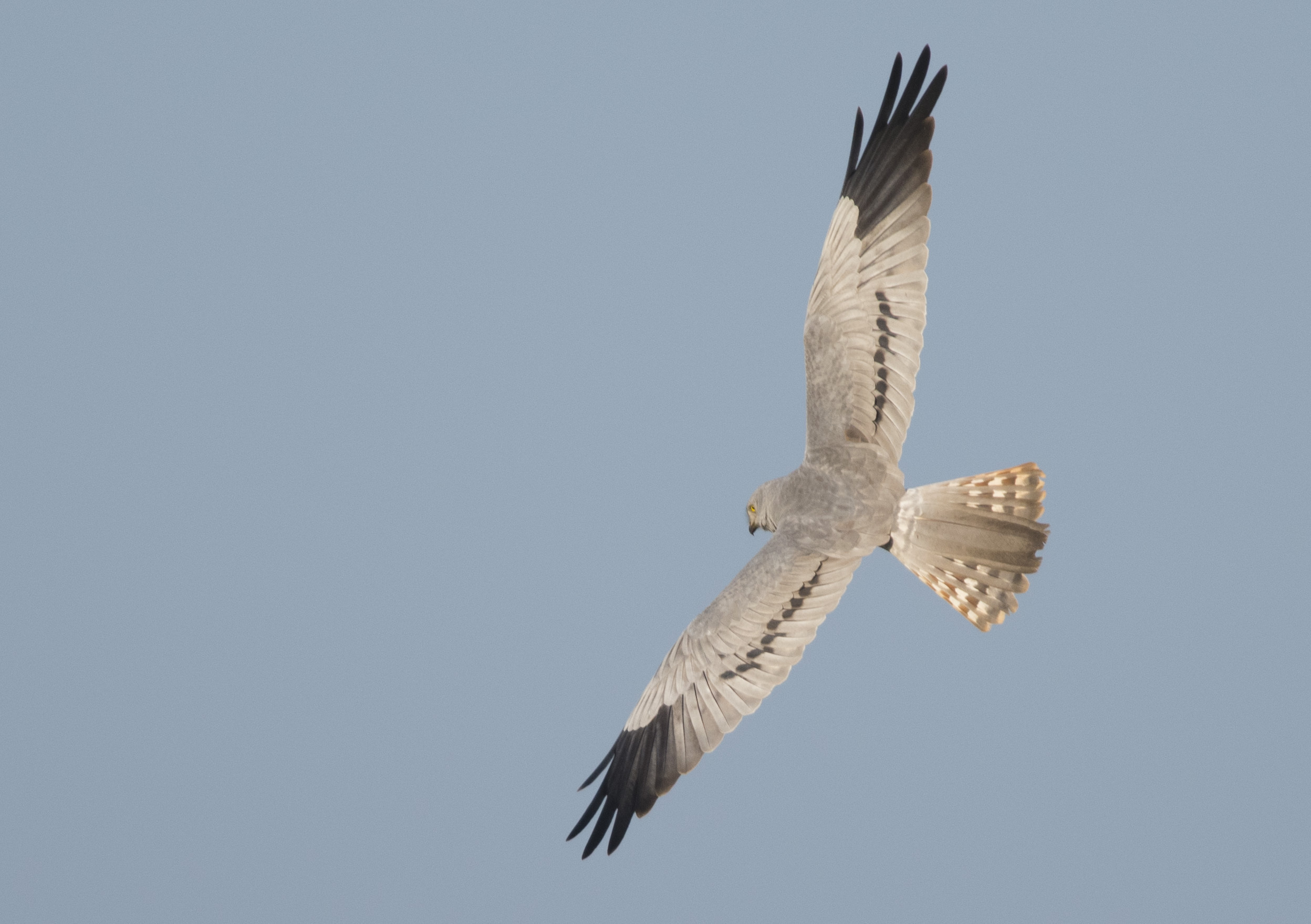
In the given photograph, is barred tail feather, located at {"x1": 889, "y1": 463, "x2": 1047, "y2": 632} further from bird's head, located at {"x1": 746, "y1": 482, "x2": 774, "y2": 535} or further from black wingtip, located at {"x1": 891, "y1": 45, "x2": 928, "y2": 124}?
black wingtip, located at {"x1": 891, "y1": 45, "x2": 928, "y2": 124}

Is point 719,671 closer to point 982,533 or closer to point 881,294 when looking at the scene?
point 982,533

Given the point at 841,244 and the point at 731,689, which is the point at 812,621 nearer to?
the point at 731,689

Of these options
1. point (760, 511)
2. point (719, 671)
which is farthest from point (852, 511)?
point (719, 671)

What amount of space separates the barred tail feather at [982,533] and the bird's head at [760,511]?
1.65ft

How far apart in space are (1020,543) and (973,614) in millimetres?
326

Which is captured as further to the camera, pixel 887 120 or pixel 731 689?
pixel 887 120

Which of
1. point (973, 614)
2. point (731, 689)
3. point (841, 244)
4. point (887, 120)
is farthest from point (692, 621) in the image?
point (887, 120)

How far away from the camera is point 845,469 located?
4.87m

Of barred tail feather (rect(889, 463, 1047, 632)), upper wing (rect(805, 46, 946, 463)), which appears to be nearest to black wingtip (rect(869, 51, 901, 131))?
upper wing (rect(805, 46, 946, 463))

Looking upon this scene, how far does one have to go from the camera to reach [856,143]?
4980 millimetres

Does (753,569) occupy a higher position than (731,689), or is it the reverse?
(753,569)

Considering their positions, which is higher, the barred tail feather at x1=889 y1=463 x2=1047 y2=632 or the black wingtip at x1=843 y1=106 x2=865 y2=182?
the black wingtip at x1=843 y1=106 x2=865 y2=182

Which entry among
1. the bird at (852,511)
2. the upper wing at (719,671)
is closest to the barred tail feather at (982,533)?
the bird at (852,511)

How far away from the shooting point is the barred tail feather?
4.88 m
